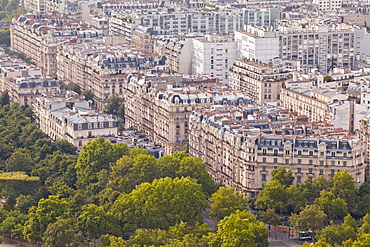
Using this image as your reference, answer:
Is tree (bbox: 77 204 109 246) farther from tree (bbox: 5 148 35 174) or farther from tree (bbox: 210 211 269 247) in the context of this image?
tree (bbox: 5 148 35 174)

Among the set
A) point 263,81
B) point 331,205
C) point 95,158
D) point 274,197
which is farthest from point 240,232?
point 263,81

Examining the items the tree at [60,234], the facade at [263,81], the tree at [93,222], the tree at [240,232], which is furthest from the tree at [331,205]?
the facade at [263,81]

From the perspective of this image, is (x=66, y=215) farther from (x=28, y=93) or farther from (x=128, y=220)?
(x=28, y=93)

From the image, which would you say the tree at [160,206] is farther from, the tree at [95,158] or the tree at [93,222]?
the tree at [95,158]

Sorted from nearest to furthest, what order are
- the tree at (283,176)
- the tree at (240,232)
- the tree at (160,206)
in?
the tree at (240,232) < the tree at (160,206) < the tree at (283,176)

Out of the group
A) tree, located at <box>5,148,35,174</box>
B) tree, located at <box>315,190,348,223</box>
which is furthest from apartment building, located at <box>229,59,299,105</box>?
tree, located at <box>315,190,348,223</box>

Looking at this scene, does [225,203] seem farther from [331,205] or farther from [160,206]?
[331,205]
